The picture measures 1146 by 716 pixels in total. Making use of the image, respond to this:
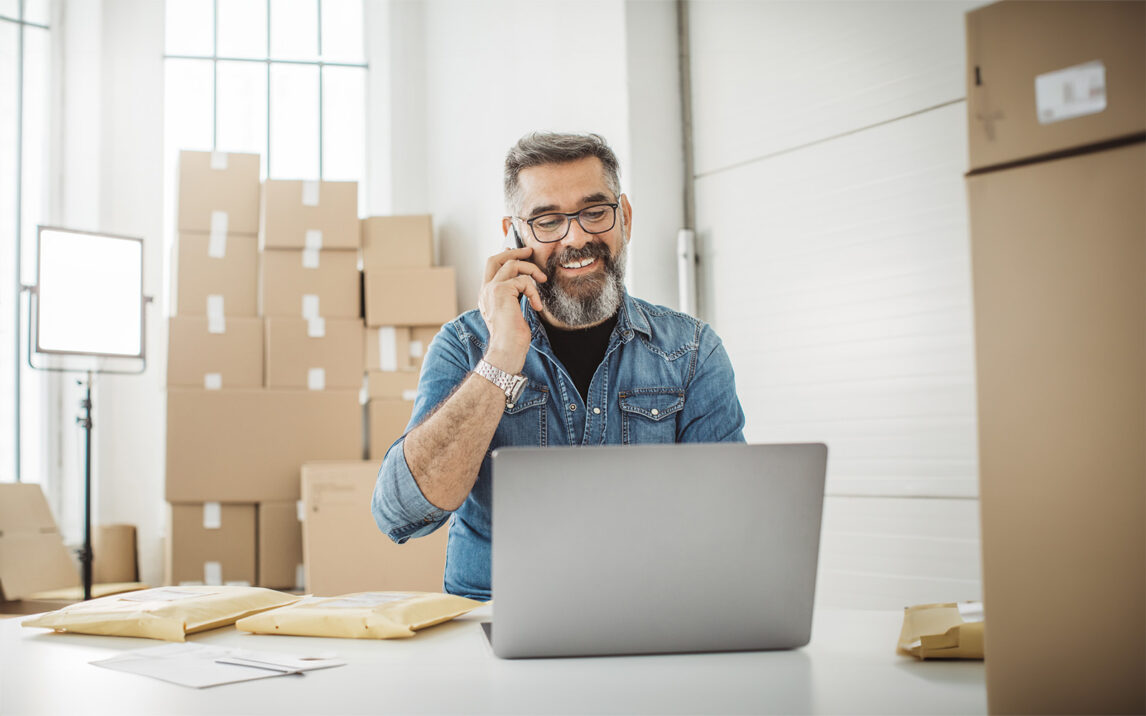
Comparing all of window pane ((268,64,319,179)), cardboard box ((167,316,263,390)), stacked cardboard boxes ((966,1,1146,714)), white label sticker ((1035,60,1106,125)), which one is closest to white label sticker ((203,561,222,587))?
cardboard box ((167,316,263,390))

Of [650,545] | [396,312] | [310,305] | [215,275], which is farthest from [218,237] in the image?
[650,545]

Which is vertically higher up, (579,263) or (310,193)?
(310,193)

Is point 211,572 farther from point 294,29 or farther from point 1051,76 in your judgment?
point 1051,76

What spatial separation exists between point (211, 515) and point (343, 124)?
6.33ft

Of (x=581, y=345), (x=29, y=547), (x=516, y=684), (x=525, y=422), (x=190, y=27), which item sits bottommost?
(x=29, y=547)

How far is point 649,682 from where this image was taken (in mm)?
744

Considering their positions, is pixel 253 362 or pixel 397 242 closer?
pixel 253 362

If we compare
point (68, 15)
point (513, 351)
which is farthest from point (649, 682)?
point (68, 15)

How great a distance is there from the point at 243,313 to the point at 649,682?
9.73 ft

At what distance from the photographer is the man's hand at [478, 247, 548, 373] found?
1.34 m

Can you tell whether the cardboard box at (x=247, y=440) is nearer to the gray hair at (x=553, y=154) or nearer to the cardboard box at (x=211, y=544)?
the cardboard box at (x=211, y=544)

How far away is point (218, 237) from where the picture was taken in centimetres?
337

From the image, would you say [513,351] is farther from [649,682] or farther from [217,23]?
[217,23]

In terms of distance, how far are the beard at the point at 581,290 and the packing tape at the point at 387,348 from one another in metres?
2.03
